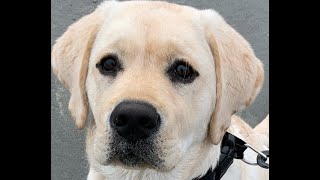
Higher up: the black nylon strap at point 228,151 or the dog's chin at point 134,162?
the dog's chin at point 134,162

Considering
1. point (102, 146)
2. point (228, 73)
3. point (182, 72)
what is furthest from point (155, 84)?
point (228, 73)

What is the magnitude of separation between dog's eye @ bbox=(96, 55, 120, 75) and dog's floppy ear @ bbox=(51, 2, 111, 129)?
0.18m

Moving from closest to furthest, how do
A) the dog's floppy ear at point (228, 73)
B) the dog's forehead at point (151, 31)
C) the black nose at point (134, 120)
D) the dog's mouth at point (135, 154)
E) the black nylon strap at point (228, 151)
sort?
the black nose at point (134, 120) < the dog's mouth at point (135, 154) < the dog's forehead at point (151, 31) < the dog's floppy ear at point (228, 73) < the black nylon strap at point (228, 151)

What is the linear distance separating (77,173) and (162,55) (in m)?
2.49

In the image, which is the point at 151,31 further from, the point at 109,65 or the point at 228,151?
the point at 228,151

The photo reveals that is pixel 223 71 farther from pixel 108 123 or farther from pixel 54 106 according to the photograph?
pixel 54 106

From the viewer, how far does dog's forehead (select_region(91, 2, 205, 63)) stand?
3.32 meters

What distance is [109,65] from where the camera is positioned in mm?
3395

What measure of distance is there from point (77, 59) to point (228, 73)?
903mm

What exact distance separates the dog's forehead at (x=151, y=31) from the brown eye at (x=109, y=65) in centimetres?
5

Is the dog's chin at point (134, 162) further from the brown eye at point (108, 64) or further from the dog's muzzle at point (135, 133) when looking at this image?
the brown eye at point (108, 64)

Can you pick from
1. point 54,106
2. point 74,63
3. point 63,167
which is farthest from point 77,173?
point 74,63

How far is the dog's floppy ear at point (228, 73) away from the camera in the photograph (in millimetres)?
3506

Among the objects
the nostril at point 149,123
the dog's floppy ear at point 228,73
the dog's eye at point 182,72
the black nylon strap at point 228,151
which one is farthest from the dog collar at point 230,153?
the nostril at point 149,123
